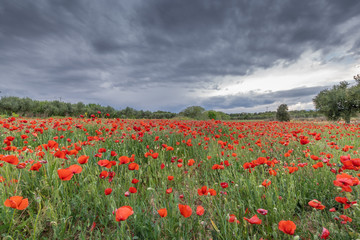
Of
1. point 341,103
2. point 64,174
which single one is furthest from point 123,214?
point 341,103

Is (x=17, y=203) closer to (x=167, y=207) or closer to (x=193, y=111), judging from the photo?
(x=167, y=207)

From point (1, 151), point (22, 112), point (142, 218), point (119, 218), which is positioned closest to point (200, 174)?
point (142, 218)

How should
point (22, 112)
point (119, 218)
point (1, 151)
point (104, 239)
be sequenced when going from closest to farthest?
1. point (119, 218)
2. point (104, 239)
3. point (1, 151)
4. point (22, 112)

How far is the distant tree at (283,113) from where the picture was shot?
146 feet

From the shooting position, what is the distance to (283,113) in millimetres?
44656

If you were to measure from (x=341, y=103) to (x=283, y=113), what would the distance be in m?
16.2

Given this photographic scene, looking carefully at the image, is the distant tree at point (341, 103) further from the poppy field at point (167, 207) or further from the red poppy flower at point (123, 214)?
the red poppy flower at point (123, 214)

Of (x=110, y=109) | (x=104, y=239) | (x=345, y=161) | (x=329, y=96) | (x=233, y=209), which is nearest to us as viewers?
(x=345, y=161)

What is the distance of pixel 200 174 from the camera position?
4.14 m

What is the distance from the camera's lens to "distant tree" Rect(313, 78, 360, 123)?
27.1 metres

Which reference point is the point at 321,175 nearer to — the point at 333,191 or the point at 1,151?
the point at 333,191

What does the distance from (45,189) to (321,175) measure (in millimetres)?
4591

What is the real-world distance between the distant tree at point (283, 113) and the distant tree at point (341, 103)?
12.9m

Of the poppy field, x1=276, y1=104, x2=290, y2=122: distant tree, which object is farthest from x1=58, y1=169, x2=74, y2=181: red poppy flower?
x1=276, y1=104, x2=290, y2=122: distant tree
